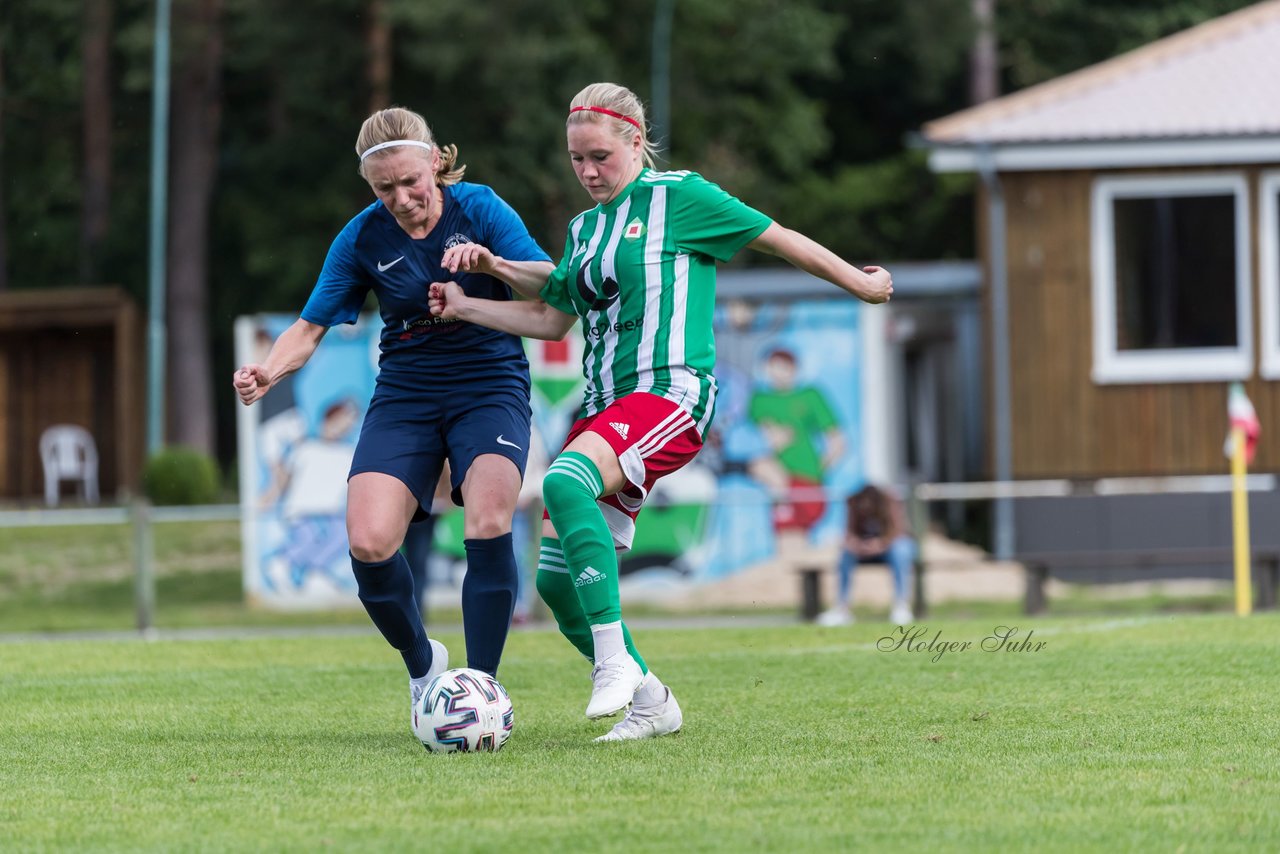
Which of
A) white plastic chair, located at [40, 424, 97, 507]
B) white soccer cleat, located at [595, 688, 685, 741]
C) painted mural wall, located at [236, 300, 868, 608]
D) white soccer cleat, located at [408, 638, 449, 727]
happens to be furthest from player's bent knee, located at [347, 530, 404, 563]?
white plastic chair, located at [40, 424, 97, 507]

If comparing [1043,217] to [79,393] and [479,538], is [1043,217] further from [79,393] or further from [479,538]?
[79,393]

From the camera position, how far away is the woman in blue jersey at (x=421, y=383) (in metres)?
6.32

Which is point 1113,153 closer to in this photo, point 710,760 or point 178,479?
point 178,479

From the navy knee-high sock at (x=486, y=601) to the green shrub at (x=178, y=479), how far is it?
20.3m

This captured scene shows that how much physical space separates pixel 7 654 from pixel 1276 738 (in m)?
6.51

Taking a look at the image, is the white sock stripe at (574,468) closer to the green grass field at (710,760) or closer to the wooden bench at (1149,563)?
the green grass field at (710,760)

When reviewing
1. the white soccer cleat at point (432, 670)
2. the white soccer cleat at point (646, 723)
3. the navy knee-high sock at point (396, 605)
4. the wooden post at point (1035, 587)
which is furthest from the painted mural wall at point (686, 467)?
the white soccer cleat at point (646, 723)

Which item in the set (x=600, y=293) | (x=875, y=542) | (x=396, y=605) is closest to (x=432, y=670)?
(x=396, y=605)

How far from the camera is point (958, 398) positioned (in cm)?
2442

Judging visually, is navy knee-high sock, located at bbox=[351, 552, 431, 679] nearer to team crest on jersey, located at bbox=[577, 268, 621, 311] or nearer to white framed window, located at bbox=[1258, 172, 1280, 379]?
team crest on jersey, located at bbox=[577, 268, 621, 311]

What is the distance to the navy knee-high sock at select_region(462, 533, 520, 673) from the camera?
6.28 meters

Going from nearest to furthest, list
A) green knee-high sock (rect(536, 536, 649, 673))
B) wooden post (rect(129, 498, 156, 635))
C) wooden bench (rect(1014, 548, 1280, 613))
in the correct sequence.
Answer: green knee-high sock (rect(536, 536, 649, 673)) → wooden bench (rect(1014, 548, 1280, 613)) → wooden post (rect(129, 498, 156, 635))

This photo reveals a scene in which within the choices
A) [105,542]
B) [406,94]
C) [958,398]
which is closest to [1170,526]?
[958,398]

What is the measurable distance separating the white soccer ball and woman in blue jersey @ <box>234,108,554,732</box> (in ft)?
0.98
